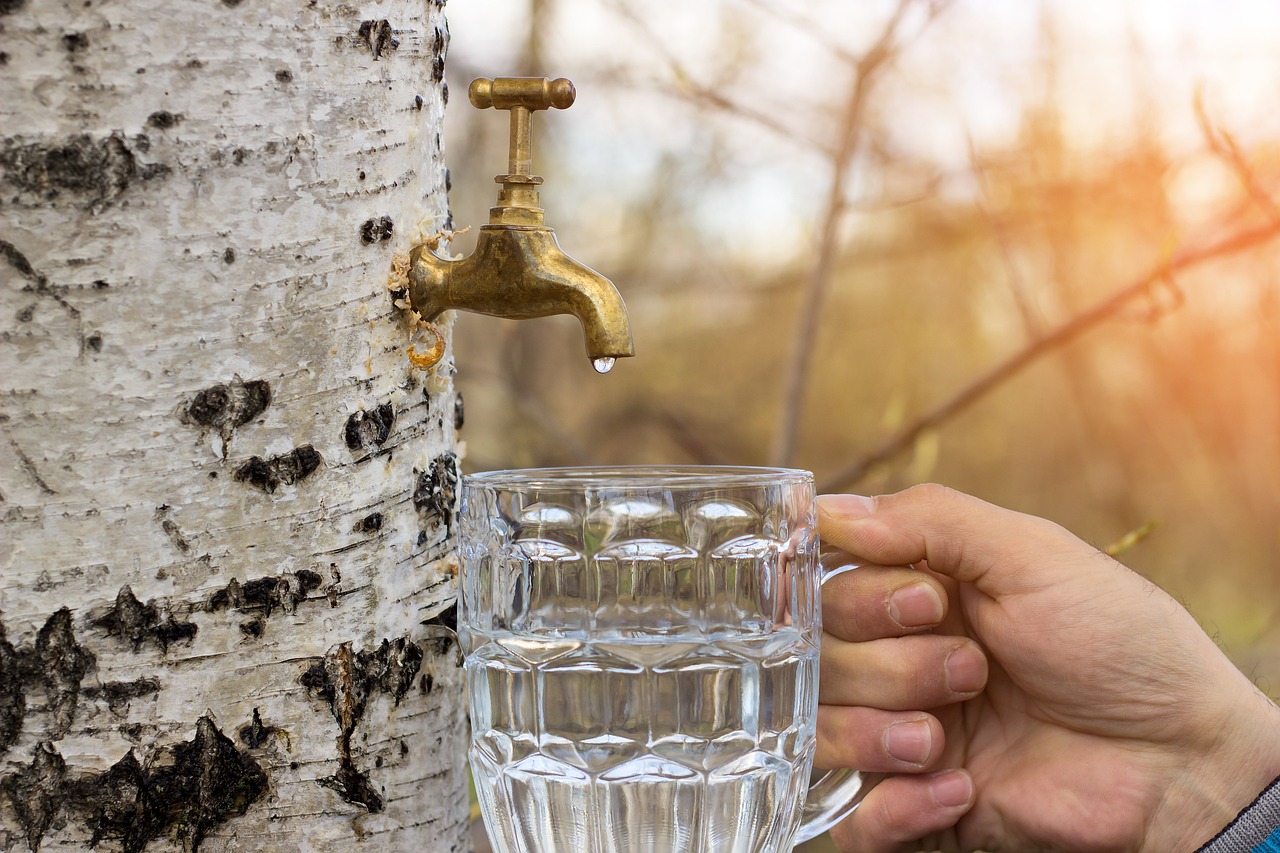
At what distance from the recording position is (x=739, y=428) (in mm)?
3289

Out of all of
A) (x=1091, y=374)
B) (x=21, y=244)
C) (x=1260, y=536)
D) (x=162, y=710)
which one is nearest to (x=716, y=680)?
(x=162, y=710)

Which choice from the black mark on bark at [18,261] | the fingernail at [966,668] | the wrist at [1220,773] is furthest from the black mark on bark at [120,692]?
the wrist at [1220,773]

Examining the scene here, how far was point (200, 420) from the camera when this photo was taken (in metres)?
0.65

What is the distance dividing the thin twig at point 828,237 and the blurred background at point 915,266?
0.05 feet

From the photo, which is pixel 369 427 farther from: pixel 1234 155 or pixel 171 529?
pixel 1234 155

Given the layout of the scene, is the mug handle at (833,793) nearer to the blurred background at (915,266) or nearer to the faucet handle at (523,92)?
the faucet handle at (523,92)

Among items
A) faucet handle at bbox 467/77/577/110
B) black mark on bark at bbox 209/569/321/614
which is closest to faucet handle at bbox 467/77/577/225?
faucet handle at bbox 467/77/577/110

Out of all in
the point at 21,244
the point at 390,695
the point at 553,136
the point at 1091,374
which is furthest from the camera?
the point at 1091,374

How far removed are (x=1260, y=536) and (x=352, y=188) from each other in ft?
11.4

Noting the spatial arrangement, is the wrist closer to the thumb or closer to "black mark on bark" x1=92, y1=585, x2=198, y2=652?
the thumb

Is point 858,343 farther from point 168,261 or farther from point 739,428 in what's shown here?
point 168,261

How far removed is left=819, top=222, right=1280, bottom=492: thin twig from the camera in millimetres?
1595

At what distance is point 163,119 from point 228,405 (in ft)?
0.55

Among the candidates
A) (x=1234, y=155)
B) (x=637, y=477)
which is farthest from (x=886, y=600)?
(x=1234, y=155)
